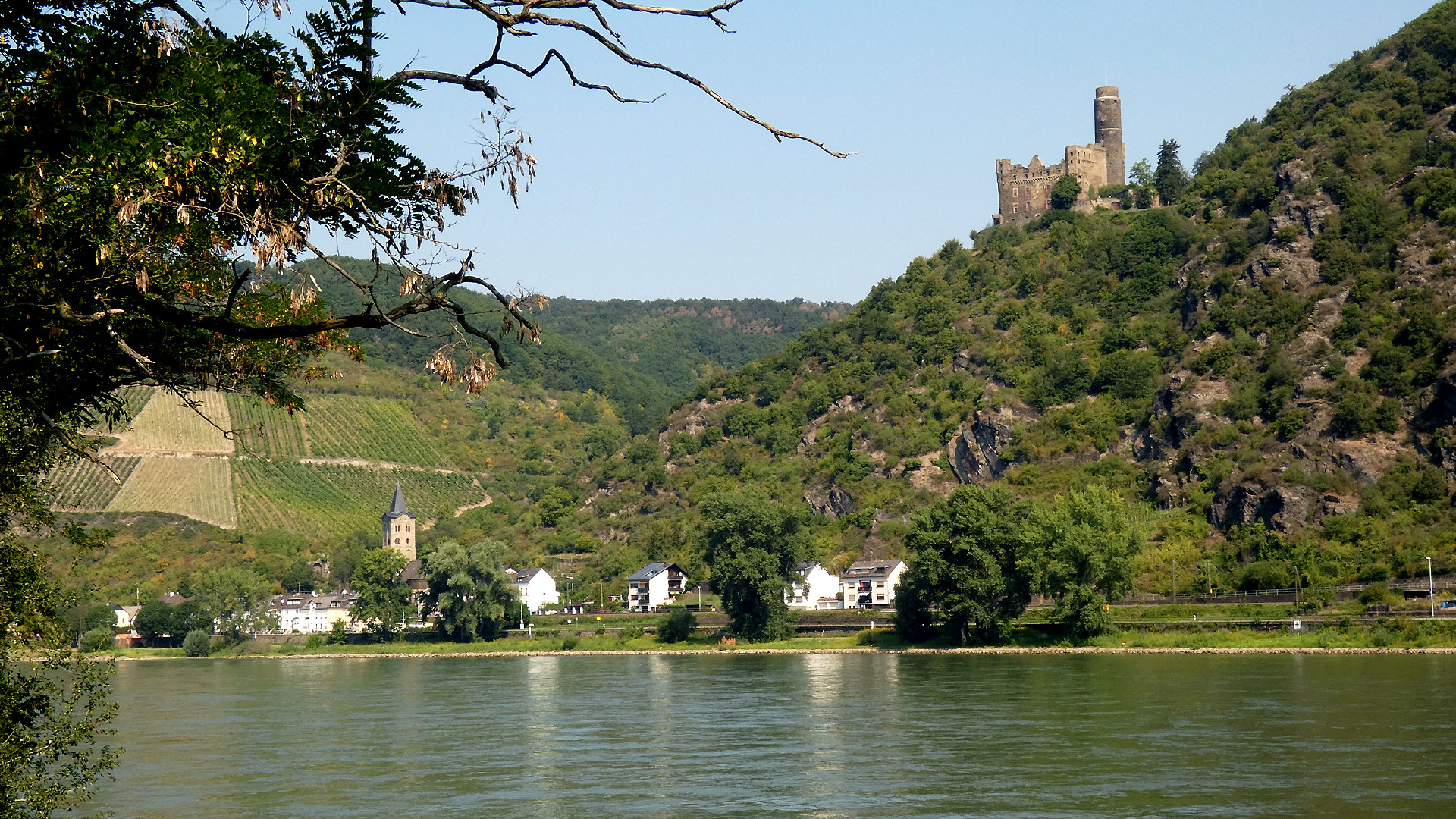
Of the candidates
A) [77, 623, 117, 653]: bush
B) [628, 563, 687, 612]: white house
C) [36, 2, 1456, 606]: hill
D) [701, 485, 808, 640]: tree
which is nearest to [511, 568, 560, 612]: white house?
[36, 2, 1456, 606]: hill

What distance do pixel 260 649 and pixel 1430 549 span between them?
81877mm

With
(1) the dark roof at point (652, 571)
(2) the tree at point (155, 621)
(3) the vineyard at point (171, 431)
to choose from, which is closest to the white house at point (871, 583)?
(1) the dark roof at point (652, 571)

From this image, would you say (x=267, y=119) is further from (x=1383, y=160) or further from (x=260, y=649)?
(x=1383, y=160)

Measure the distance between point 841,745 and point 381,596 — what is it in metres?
72.6

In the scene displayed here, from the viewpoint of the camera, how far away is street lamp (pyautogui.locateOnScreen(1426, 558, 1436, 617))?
63.7 meters

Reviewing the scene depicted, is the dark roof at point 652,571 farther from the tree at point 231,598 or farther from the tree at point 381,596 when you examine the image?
the tree at point 231,598

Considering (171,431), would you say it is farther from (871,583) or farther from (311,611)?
(871,583)

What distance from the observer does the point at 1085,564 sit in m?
69.8

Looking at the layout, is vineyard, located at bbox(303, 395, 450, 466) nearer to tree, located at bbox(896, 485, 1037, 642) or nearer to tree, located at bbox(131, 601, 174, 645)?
tree, located at bbox(131, 601, 174, 645)

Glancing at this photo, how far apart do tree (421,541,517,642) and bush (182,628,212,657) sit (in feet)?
63.6

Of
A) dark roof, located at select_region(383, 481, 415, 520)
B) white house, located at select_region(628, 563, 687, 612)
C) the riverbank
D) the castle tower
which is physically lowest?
the riverbank

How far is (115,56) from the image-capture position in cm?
822

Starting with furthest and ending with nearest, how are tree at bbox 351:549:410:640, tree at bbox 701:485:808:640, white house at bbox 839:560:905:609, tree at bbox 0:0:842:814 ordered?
tree at bbox 351:549:410:640 < white house at bbox 839:560:905:609 < tree at bbox 701:485:808:640 < tree at bbox 0:0:842:814

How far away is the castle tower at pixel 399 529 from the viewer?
15050 cm
